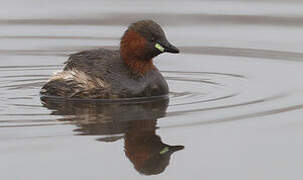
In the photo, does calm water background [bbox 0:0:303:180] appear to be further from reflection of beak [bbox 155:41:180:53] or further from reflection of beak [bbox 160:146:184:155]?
reflection of beak [bbox 155:41:180:53]

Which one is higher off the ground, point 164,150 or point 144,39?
point 144,39

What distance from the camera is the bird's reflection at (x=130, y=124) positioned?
323 inches

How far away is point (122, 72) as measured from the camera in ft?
35.2

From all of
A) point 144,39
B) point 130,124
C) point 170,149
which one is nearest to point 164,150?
point 170,149

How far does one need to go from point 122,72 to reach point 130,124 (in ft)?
4.91

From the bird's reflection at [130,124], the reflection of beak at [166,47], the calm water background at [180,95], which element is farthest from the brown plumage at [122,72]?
the calm water background at [180,95]

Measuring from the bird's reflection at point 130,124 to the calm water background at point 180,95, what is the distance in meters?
0.02

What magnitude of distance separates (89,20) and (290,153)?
285 inches

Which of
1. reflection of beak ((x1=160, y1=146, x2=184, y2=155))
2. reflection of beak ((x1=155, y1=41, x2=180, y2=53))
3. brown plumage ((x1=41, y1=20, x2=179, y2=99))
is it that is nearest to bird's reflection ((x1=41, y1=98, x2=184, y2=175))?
reflection of beak ((x1=160, y1=146, x2=184, y2=155))

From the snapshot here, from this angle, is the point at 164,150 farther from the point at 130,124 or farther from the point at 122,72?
the point at 122,72

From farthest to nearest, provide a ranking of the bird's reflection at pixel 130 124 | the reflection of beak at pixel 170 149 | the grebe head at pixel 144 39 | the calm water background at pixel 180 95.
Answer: the grebe head at pixel 144 39 → the reflection of beak at pixel 170 149 → the bird's reflection at pixel 130 124 → the calm water background at pixel 180 95

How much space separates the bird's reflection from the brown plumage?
0.16 m

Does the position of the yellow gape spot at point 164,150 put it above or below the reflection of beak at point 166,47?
below

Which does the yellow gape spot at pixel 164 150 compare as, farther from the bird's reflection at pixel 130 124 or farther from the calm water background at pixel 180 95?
the calm water background at pixel 180 95
